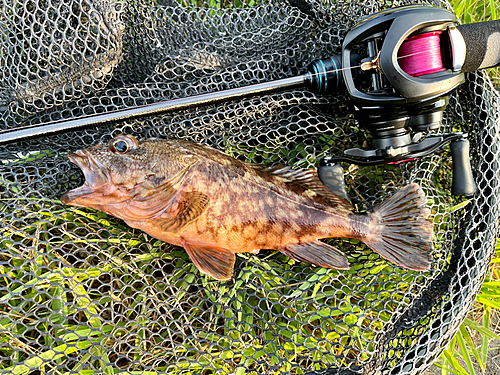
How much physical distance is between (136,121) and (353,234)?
2.06 meters

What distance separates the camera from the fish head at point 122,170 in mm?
2469

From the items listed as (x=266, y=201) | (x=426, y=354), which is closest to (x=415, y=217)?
(x=426, y=354)

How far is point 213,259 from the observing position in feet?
8.69

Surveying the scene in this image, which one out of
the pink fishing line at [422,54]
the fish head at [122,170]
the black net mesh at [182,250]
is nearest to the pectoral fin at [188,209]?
the fish head at [122,170]

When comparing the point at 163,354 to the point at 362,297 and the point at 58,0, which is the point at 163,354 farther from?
the point at 58,0

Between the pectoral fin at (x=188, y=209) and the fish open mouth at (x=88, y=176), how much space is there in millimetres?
507

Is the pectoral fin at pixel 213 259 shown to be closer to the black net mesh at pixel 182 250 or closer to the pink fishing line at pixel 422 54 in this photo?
the black net mesh at pixel 182 250

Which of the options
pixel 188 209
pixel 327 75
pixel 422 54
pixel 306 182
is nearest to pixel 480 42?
pixel 422 54

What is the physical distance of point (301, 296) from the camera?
293 cm

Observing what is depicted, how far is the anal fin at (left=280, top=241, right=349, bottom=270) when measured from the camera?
8.79ft

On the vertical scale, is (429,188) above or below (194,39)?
below

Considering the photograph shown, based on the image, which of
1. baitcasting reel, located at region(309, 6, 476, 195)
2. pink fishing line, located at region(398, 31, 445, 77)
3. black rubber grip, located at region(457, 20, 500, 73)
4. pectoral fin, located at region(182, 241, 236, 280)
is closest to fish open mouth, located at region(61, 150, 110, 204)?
pectoral fin, located at region(182, 241, 236, 280)

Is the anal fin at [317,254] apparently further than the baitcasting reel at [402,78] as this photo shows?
Yes

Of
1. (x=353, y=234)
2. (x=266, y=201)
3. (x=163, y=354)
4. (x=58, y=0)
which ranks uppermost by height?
(x=58, y=0)
